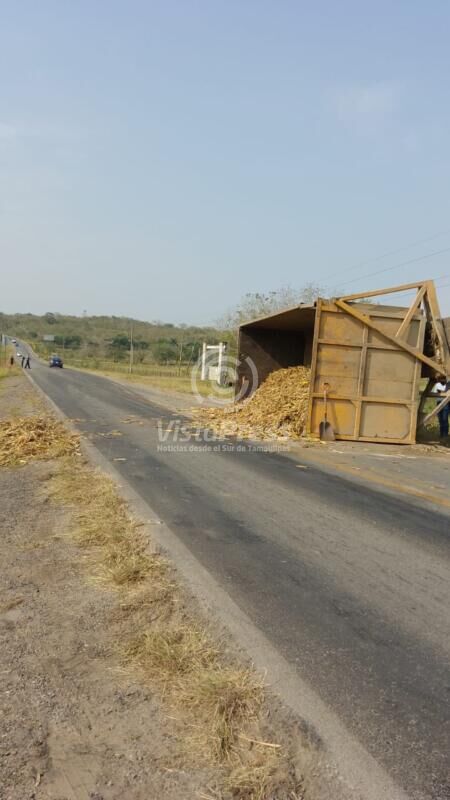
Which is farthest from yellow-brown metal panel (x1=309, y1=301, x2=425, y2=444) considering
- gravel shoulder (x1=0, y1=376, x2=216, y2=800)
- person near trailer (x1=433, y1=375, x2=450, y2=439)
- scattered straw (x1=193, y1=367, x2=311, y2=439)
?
gravel shoulder (x1=0, y1=376, x2=216, y2=800)

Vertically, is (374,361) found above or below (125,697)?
above

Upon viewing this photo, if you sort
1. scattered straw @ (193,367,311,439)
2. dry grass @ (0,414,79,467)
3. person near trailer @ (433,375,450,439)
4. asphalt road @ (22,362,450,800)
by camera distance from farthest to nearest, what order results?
scattered straw @ (193,367,311,439)
person near trailer @ (433,375,450,439)
dry grass @ (0,414,79,467)
asphalt road @ (22,362,450,800)

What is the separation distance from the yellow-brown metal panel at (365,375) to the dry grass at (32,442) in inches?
210

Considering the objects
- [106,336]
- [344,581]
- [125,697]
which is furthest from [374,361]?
[106,336]

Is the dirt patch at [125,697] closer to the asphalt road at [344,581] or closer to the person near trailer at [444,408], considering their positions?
the asphalt road at [344,581]

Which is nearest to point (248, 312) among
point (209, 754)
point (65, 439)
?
point (65, 439)

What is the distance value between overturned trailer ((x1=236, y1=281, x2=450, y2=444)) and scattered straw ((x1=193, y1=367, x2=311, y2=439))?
3.06ft

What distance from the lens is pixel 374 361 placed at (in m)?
12.7

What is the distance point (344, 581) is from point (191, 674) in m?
1.90

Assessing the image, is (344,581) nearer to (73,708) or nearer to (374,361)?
(73,708)

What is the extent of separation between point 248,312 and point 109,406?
28.4 meters

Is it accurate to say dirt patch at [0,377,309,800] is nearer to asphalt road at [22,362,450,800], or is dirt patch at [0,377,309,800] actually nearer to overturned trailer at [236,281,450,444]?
asphalt road at [22,362,450,800]

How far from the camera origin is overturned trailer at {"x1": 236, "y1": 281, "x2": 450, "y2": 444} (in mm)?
12555

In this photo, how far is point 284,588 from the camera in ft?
14.7
